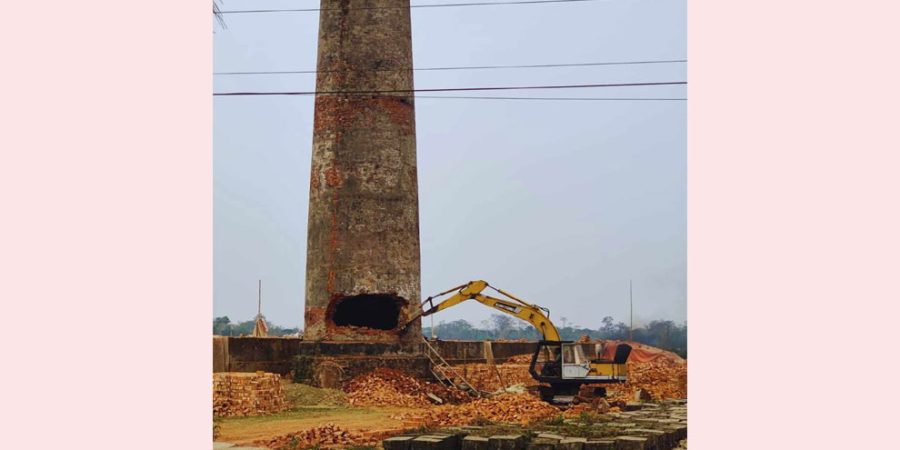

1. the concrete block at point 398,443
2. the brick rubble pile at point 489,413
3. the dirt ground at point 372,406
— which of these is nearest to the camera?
the concrete block at point 398,443

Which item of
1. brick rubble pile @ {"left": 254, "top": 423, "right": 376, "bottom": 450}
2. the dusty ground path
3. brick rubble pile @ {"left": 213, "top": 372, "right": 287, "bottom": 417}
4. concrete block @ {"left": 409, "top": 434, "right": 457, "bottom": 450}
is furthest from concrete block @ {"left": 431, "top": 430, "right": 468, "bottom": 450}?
brick rubble pile @ {"left": 213, "top": 372, "right": 287, "bottom": 417}

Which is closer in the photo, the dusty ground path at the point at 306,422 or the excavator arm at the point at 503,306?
the dusty ground path at the point at 306,422

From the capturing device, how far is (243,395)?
16328 millimetres

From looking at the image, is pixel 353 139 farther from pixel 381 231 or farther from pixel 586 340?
pixel 586 340

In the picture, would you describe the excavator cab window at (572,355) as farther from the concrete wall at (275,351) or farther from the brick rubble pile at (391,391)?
the concrete wall at (275,351)

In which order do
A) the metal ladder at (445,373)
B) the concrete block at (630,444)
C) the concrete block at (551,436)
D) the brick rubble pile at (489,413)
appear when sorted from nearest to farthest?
1. the concrete block at (630,444)
2. the concrete block at (551,436)
3. the brick rubble pile at (489,413)
4. the metal ladder at (445,373)

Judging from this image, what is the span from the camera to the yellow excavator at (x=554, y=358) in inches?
749

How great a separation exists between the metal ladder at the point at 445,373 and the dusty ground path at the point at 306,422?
255 centimetres

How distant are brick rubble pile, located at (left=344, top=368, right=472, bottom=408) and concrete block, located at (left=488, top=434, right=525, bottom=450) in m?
6.77

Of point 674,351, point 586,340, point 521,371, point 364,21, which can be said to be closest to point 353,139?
point 364,21

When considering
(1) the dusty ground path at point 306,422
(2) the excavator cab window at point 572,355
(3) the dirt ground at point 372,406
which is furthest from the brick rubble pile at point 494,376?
(1) the dusty ground path at point 306,422

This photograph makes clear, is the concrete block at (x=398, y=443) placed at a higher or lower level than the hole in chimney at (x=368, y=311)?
lower

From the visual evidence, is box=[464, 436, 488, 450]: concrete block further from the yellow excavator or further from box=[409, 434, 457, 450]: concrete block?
the yellow excavator

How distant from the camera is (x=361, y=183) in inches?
771
